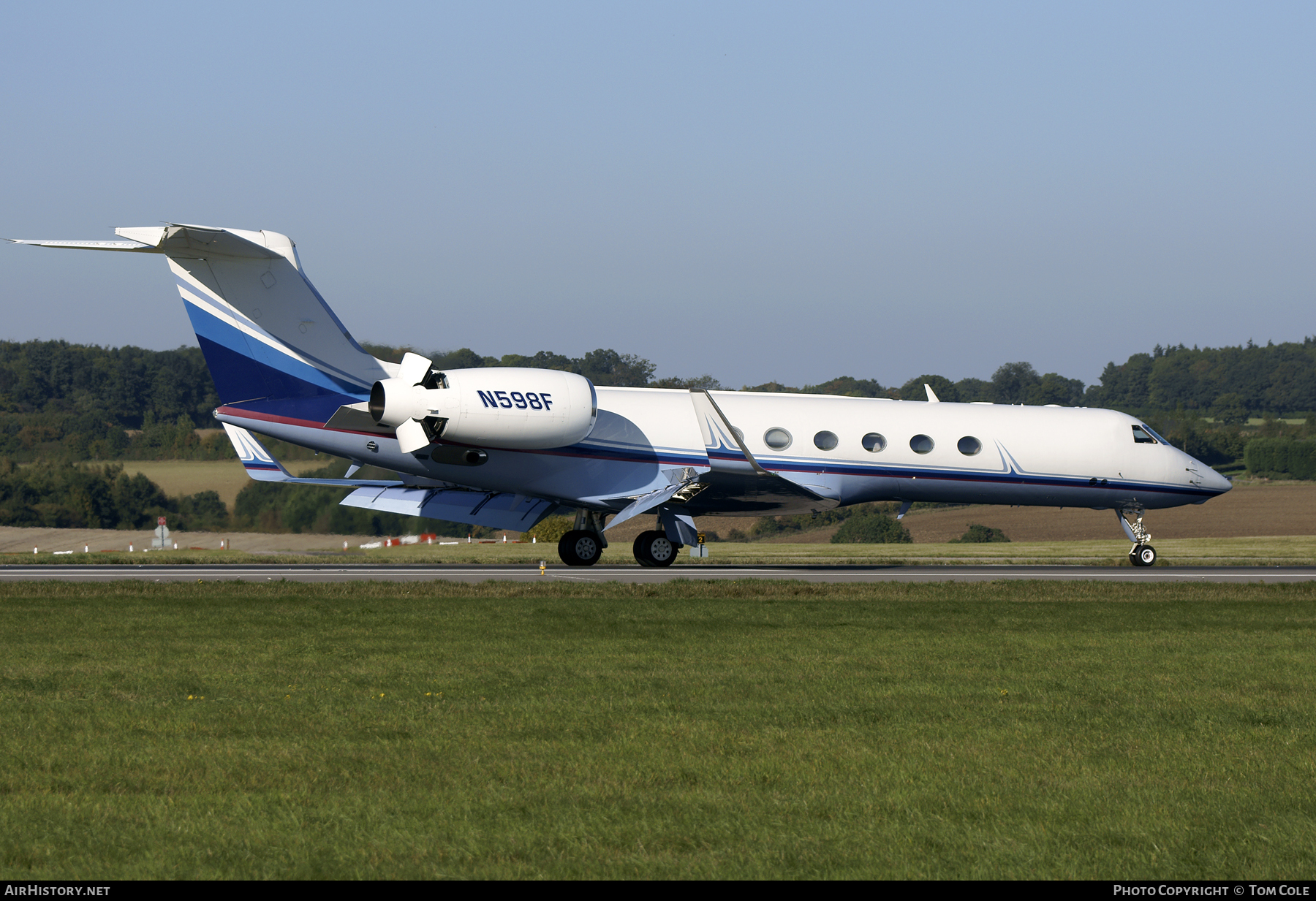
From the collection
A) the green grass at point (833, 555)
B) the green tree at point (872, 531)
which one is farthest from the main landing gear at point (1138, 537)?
the green tree at point (872, 531)

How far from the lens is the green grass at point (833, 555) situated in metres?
30.2

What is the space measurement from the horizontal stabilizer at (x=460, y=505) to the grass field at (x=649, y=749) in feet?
33.7

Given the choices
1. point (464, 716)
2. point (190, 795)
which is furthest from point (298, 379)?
point (190, 795)

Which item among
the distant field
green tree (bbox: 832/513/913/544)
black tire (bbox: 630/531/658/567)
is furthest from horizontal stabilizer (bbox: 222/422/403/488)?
green tree (bbox: 832/513/913/544)

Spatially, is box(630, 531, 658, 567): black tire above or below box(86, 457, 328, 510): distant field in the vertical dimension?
below

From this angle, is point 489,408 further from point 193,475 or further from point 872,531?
point 872,531

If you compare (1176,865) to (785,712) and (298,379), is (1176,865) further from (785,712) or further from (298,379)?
(298,379)

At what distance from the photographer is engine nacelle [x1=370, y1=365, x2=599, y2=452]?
73.3 ft

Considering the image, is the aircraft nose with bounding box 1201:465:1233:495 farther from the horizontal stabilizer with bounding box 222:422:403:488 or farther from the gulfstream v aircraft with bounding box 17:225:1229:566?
the horizontal stabilizer with bounding box 222:422:403:488

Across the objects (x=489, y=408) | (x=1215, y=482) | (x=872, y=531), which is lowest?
(x=872, y=531)

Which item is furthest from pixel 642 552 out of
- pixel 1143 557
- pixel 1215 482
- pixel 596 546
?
pixel 1215 482

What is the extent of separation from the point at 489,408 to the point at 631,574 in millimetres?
3980

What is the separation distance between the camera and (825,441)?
2530cm

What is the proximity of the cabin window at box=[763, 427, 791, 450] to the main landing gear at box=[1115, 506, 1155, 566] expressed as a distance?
8.09m
